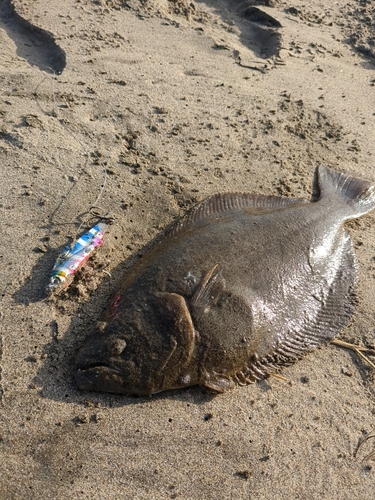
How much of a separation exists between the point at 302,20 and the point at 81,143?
203 inches

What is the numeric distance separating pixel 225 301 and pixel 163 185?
184cm

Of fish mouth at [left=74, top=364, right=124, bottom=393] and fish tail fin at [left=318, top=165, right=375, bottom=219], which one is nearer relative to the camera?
fish mouth at [left=74, top=364, right=124, bottom=393]

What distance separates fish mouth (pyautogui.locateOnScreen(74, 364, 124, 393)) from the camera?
2.87 m

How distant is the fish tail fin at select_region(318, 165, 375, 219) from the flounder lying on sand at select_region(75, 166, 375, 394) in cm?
35

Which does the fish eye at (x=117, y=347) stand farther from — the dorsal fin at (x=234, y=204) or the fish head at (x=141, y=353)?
the dorsal fin at (x=234, y=204)

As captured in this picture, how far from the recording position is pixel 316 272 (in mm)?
3660

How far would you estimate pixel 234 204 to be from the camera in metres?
4.16

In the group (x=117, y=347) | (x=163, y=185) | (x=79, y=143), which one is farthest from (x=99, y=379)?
(x=79, y=143)

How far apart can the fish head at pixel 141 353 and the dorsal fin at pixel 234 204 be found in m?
1.22

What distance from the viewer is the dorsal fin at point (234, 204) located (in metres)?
4.03

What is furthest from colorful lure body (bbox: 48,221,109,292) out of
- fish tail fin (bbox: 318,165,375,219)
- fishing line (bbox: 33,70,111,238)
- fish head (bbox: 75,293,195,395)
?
fish tail fin (bbox: 318,165,375,219)

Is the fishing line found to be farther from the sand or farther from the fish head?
the fish head

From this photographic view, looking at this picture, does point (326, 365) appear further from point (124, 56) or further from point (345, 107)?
point (124, 56)

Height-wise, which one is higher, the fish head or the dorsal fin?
the dorsal fin
